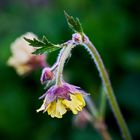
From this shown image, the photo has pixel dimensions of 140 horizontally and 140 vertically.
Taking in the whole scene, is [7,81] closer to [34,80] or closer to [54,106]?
[34,80]

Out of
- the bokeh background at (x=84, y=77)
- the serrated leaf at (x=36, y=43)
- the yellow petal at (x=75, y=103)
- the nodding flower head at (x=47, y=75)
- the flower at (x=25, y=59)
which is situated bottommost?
the yellow petal at (x=75, y=103)

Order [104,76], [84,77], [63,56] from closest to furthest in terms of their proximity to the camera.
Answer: [63,56] → [104,76] → [84,77]

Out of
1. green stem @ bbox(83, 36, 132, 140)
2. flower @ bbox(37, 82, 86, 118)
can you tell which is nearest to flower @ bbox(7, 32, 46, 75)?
green stem @ bbox(83, 36, 132, 140)

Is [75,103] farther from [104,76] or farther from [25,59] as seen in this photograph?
[25,59]

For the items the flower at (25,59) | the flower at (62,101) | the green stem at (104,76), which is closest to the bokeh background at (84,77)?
the flower at (25,59)

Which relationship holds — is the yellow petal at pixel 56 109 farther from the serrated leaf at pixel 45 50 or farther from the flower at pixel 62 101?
the serrated leaf at pixel 45 50

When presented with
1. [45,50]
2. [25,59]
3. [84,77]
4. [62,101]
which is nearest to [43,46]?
[45,50]

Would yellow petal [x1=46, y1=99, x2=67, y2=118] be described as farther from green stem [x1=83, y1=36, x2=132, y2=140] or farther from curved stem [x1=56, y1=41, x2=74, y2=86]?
green stem [x1=83, y1=36, x2=132, y2=140]
